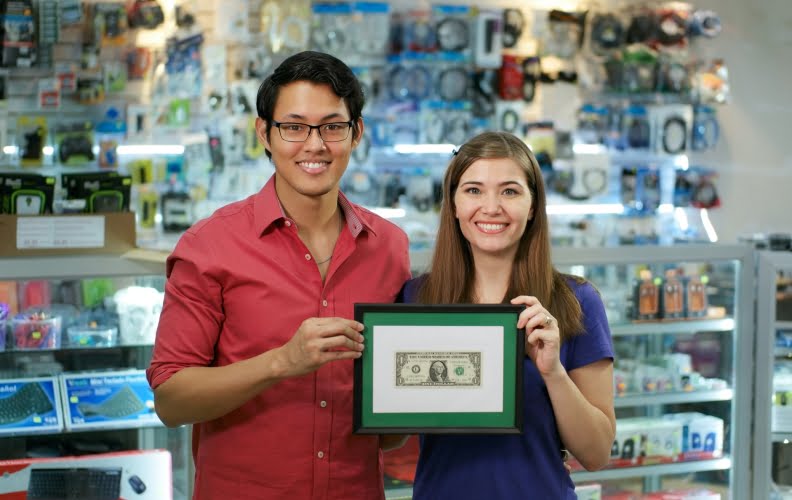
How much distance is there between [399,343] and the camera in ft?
7.08

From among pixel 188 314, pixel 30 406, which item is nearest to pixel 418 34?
pixel 30 406

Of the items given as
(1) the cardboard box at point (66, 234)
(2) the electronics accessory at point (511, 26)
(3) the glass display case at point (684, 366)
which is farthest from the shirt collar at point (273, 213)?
(2) the electronics accessory at point (511, 26)

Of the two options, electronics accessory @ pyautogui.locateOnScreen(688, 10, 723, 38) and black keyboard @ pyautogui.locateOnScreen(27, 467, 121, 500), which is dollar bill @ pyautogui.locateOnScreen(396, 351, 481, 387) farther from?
electronics accessory @ pyautogui.locateOnScreen(688, 10, 723, 38)

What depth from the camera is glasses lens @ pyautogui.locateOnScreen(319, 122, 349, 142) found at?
7.11ft

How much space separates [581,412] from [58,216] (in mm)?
2109

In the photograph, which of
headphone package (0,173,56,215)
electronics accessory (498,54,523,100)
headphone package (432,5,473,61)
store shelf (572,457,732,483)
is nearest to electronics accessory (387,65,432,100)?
headphone package (432,5,473,61)

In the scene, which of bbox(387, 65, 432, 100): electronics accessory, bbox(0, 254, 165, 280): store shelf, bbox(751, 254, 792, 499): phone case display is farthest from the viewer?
bbox(387, 65, 432, 100): electronics accessory

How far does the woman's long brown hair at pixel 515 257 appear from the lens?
2.23 metres

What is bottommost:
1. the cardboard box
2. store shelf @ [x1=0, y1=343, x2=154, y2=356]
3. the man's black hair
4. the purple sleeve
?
store shelf @ [x1=0, y1=343, x2=154, y2=356]

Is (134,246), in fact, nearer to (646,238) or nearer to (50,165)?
(50,165)

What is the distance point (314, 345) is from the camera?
196 centimetres

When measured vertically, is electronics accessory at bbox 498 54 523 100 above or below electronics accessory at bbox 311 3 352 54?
below

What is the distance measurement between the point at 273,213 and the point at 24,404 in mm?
1626

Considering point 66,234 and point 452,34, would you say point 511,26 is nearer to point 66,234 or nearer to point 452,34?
point 452,34
